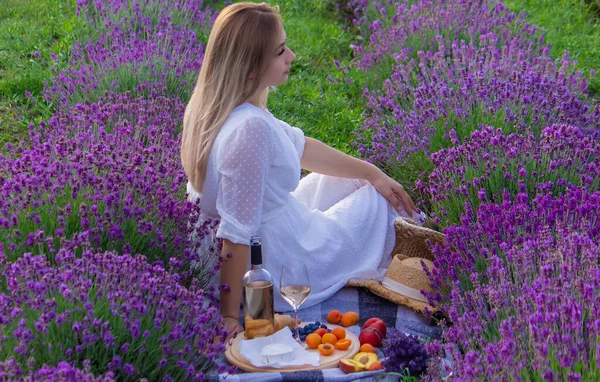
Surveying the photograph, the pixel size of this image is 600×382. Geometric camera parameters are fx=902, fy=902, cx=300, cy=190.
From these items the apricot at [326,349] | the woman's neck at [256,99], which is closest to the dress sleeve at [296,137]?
the woman's neck at [256,99]

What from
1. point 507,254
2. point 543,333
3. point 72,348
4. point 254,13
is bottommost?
point 72,348

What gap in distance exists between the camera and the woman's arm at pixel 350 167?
4035mm

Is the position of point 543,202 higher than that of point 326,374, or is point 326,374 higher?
point 543,202

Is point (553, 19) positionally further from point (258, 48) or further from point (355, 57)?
point (258, 48)

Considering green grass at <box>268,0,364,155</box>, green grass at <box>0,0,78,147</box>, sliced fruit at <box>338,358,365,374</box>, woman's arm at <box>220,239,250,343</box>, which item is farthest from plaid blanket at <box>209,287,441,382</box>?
green grass at <box>0,0,78,147</box>

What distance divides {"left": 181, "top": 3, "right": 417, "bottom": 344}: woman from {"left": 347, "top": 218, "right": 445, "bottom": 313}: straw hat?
0.12 metres

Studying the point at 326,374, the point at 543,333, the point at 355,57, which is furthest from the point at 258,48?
the point at 355,57

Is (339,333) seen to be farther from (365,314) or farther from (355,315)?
(365,314)

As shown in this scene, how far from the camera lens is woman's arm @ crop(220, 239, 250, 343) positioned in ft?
11.2

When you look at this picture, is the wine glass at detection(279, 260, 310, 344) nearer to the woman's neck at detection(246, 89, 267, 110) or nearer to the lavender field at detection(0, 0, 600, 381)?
the lavender field at detection(0, 0, 600, 381)

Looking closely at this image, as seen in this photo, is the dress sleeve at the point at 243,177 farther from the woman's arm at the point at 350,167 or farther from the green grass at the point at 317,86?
the green grass at the point at 317,86

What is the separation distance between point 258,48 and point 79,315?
4.56ft

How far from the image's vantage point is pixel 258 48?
137 inches

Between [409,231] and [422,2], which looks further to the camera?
[422,2]
